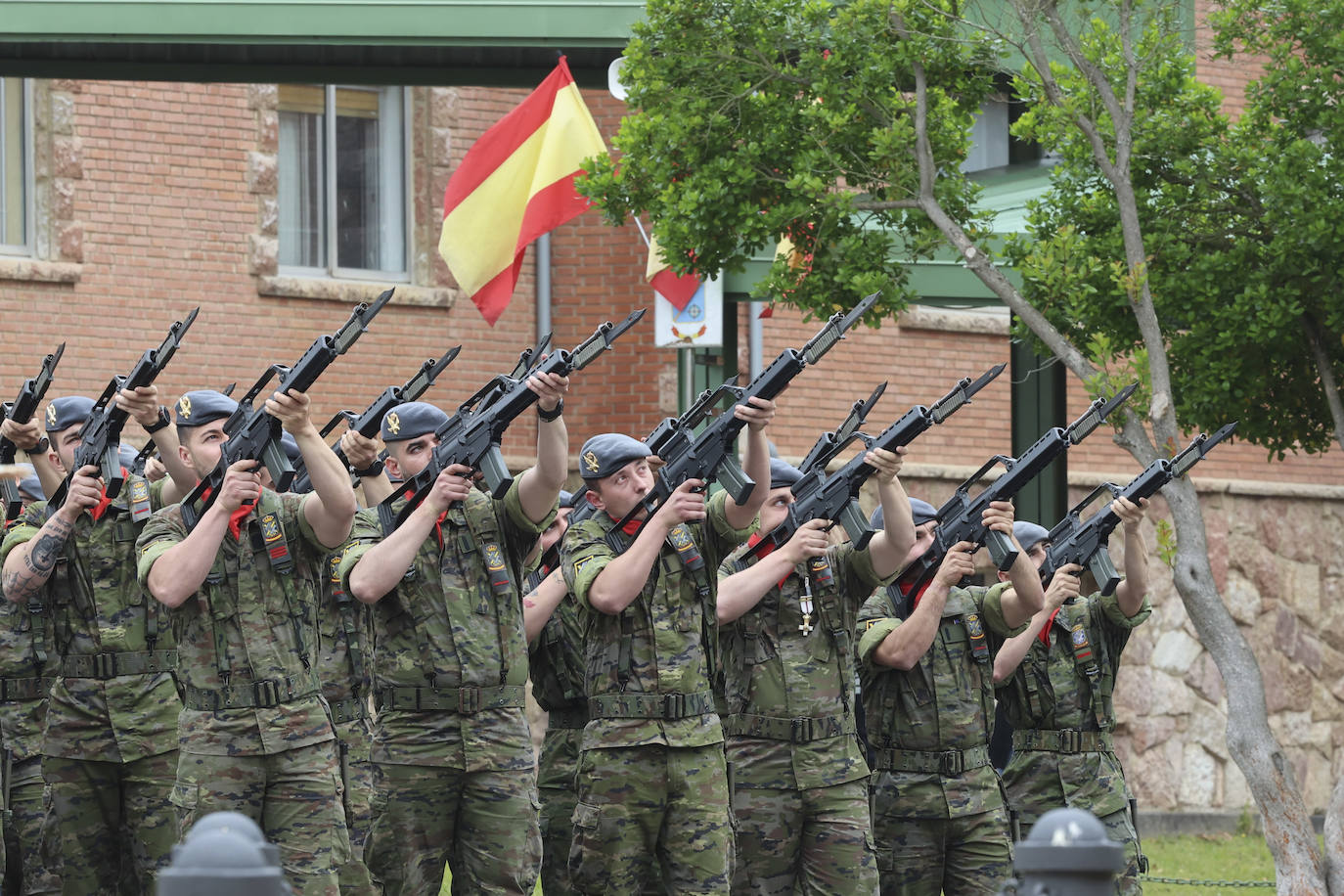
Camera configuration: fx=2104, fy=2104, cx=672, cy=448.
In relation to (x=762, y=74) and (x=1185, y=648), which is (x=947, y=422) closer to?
(x=1185, y=648)

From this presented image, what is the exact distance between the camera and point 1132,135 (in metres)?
11.0

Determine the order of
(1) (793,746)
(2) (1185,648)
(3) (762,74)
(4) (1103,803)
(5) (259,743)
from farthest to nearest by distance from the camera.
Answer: (2) (1185,648) → (3) (762,74) → (4) (1103,803) → (1) (793,746) → (5) (259,743)

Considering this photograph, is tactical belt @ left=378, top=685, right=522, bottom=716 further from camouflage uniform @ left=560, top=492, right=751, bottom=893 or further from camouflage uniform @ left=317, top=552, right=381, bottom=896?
camouflage uniform @ left=317, top=552, right=381, bottom=896

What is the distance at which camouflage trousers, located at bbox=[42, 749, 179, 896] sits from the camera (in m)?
7.79

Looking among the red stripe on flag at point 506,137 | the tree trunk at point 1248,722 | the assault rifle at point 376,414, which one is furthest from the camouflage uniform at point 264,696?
the red stripe on flag at point 506,137

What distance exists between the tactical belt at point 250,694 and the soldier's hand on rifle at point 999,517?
293 centimetres

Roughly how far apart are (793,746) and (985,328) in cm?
992

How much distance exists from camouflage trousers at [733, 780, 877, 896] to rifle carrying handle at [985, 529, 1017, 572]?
44.1 inches

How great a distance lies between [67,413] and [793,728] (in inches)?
123

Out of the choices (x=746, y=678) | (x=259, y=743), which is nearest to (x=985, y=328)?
(x=746, y=678)

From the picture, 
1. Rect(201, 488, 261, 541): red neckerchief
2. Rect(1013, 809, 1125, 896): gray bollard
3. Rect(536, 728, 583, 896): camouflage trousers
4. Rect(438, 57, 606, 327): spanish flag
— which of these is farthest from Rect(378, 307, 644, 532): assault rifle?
Rect(438, 57, 606, 327): spanish flag

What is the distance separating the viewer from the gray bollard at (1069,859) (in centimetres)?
373

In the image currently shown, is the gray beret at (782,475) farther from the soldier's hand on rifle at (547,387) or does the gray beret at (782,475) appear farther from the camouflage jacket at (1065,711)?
the camouflage jacket at (1065,711)

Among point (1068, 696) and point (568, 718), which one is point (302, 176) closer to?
point (568, 718)
